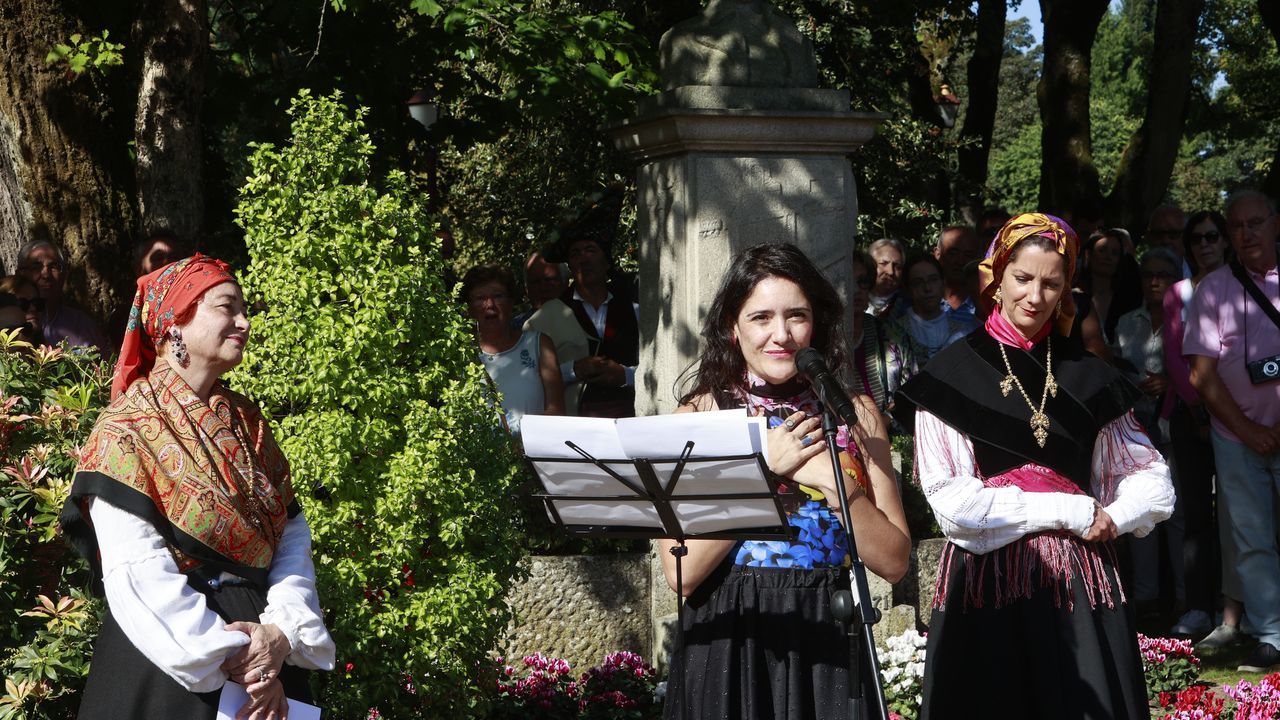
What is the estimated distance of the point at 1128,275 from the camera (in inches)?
374

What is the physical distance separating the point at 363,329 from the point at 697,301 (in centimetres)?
213

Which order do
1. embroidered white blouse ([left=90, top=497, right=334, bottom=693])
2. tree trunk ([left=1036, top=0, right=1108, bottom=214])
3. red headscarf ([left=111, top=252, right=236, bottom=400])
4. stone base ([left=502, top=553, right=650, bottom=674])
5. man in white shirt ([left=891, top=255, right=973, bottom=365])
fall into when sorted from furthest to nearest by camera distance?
tree trunk ([left=1036, top=0, right=1108, bottom=214])
man in white shirt ([left=891, top=255, right=973, bottom=365])
stone base ([left=502, top=553, right=650, bottom=674])
red headscarf ([left=111, top=252, right=236, bottom=400])
embroidered white blouse ([left=90, top=497, right=334, bottom=693])

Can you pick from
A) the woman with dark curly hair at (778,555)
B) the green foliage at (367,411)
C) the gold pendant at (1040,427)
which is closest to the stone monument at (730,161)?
the green foliage at (367,411)

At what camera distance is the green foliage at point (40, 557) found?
15.0ft

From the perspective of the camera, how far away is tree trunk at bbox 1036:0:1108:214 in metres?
15.3

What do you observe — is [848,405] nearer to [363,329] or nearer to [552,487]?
[552,487]

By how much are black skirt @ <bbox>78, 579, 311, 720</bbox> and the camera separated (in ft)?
18.2

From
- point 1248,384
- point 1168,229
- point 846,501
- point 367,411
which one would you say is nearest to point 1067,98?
point 1168,229

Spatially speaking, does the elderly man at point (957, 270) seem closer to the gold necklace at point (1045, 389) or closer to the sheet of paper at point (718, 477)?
the gold necklace at point (1045, 389)

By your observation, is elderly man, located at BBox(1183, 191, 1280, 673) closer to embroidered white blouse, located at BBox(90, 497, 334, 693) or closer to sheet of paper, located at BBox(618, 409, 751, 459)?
sheet of paper, located at BBox(618, 409, 751, 459)

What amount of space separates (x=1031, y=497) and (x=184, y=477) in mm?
2565

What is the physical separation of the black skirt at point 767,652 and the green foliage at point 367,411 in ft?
4.65

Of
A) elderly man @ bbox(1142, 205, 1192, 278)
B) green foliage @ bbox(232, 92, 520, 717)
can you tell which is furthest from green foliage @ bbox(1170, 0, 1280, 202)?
green foliage @ bbox(232, 92, 520, 717)

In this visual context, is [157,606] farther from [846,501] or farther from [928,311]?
[928,311]
